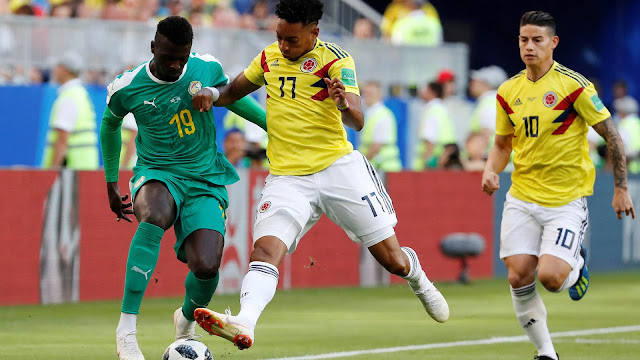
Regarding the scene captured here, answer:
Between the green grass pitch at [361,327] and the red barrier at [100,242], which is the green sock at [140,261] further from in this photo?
the red barrier at [100,242]

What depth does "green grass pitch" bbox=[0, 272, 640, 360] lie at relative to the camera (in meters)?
9.66

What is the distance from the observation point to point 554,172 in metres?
8.84

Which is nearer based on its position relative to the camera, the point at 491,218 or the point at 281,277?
the point at 281,277

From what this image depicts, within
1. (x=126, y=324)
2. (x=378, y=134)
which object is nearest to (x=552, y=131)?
(x=126, y=324)

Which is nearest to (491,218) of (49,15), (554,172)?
(49,15)

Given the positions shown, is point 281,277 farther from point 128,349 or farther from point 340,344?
point 128,349

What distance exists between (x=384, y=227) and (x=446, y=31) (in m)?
18.4

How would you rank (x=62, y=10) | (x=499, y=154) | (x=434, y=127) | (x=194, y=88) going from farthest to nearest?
(x=62, y=10) → (x=434, y=127) → (x=499, y=154) → (x=194, y=88)

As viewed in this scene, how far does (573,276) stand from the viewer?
29.3 ft

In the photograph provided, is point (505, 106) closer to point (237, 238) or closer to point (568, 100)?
point (568, 100)

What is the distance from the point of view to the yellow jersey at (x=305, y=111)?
823 cm

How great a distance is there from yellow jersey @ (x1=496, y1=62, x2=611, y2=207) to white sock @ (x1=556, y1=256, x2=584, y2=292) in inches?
18.3

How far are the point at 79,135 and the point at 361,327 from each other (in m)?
4.76

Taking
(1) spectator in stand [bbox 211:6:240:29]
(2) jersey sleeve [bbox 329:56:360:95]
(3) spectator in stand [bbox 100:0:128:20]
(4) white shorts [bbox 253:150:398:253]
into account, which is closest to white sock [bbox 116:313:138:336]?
(4) white shorts [bbox 253:150:398:253]
